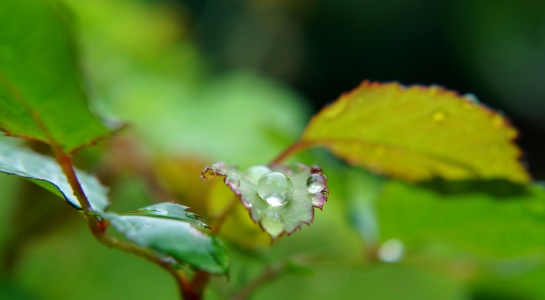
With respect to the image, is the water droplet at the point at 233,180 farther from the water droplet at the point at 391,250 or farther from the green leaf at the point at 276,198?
the water droplet at the point at 391,250

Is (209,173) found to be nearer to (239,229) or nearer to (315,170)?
(315,170)

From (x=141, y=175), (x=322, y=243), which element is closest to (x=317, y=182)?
(x=141, y=175)

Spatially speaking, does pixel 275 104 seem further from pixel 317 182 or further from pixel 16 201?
pixel 317 182

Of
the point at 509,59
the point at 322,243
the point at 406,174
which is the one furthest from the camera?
the point at 509,59

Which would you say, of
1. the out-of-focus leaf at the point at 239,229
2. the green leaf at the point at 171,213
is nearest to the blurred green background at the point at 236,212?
the out-of-focus leaf at the point at 239,229

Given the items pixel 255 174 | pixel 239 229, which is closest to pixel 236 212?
pixel 239 229

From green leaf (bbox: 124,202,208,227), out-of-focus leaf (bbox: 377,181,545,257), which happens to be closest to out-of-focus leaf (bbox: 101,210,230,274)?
green leaf (bbox: 124,202,208,227)

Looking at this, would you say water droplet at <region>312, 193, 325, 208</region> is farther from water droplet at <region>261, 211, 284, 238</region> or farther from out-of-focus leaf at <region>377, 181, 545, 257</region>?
out-of-focus leaf at <region>377, 181, 545, 257</region>
